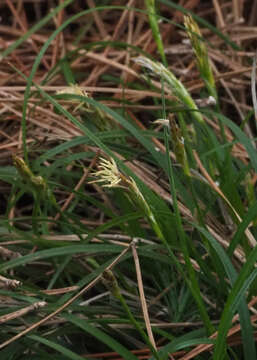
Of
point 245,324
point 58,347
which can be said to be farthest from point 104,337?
point 245,324

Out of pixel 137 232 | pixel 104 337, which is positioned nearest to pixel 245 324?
pixel 104 337

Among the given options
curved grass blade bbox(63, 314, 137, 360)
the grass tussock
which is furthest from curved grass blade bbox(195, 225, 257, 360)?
curved grass blade bbox(63, 314, 137, 360)

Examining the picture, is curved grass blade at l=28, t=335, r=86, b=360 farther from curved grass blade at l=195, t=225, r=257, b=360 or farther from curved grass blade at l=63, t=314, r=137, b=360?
curved grass blade at l=195, t=225, r=257, b=360

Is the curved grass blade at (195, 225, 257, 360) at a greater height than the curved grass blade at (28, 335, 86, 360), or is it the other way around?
the curved grass blade at (195, 225, 257, 360)

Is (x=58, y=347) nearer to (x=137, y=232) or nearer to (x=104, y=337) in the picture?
(x=104, y=337)

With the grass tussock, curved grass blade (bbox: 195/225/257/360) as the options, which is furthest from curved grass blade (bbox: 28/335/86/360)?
curved grass blade (bbox: 195/225/257/360)

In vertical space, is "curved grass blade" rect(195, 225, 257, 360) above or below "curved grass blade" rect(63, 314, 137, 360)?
above

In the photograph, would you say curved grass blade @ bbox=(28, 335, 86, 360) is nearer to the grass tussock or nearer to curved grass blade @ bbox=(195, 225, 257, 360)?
the grass tussock

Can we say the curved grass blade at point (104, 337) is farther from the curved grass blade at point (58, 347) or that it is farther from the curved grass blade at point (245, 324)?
the curved grass blade at point (245, 324)

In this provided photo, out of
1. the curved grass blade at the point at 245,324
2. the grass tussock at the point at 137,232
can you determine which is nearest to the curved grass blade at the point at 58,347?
the grass tussock at the point at 137,232

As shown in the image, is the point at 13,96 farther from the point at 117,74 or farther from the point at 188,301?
the point at 188,301

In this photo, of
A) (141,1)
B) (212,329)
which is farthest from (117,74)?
(212,329)

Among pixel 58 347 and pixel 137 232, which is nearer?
pixel 58 347
